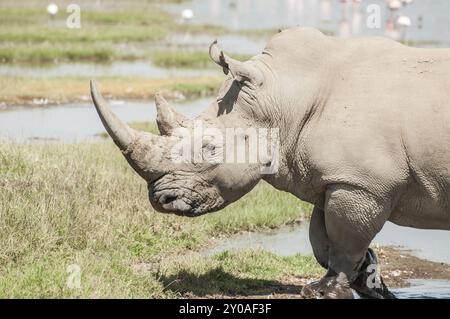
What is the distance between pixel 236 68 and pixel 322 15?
37047mm

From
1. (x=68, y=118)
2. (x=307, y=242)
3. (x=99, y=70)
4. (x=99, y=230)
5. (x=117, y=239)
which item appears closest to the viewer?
(x=99, y=230)

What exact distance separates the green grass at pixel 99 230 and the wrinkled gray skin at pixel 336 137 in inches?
35.8

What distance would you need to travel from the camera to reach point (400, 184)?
824cm

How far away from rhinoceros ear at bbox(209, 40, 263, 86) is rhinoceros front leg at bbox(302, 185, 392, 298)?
3.51 feet

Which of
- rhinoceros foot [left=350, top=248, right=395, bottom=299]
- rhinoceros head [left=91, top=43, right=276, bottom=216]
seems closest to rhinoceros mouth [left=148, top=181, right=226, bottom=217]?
rhinoceros head [left=91, top=43, right=276, bottom=216]

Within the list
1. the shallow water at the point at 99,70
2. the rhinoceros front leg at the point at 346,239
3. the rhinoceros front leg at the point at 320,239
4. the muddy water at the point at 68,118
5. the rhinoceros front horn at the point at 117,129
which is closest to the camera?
the rhinoceros front horn at the point at 117,129

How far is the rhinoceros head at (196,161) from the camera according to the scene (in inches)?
330

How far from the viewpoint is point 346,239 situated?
28.0 feet

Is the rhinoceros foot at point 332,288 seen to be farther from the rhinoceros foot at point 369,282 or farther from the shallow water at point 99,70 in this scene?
the shallow water at point 99,70

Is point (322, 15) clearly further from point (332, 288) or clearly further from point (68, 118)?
point (332, 288)

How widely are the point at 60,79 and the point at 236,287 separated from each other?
16.2 m

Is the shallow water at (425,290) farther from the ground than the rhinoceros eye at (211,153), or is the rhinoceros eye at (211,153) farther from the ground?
the rhinoceros eye at (211,153)

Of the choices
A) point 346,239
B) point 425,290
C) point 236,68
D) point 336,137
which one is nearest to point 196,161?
point 236,68

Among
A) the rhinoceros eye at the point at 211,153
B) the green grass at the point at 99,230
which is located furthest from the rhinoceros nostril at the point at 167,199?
the green grass at the point at 99,230
